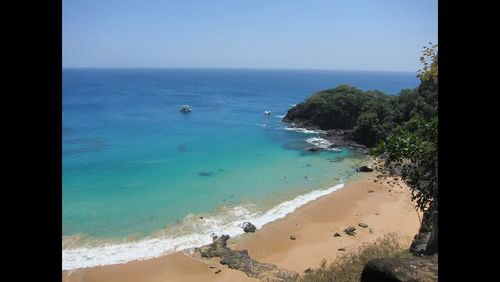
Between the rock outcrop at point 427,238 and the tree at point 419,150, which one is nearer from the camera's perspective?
the tree at point 419,150

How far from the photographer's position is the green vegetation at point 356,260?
15.0m

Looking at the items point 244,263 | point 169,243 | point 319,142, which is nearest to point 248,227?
point 169,243

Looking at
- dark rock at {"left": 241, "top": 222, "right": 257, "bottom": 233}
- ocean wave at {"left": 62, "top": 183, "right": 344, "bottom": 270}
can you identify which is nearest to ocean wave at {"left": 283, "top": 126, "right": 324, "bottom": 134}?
ocean wave at {"left": 62, "top": 183, "right": 344, "bottom": 270}

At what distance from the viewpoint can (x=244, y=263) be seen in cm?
1922

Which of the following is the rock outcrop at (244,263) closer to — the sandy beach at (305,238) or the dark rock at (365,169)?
the sandy beach at (305,238)

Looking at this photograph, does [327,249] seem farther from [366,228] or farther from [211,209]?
[211,209]

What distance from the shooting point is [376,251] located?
18.2 m

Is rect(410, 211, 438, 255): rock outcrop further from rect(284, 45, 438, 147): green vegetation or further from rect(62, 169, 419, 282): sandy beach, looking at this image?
rect(284, 45, 438, 147): green vegetation

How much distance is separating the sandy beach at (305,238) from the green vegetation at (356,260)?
2.37 ft

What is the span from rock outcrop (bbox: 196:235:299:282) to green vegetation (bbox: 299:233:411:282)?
1.10 metres

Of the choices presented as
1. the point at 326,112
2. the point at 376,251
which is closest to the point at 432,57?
the point at 376,251

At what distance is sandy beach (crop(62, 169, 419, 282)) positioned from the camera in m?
18.9
